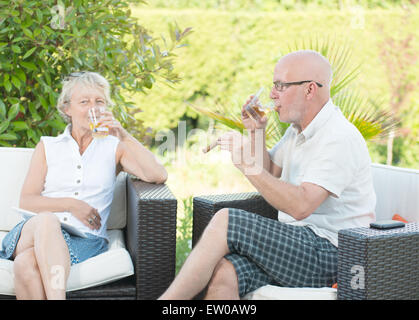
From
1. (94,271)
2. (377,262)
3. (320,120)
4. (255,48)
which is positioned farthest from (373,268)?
(255,48)

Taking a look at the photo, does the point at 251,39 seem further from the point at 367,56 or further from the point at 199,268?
the point at 199,268

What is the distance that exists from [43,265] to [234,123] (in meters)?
1.81

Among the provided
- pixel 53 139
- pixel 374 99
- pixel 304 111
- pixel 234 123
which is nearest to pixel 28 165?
pixel 53 139

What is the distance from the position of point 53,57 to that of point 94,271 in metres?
1.60

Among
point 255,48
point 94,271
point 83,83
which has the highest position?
point 255,48

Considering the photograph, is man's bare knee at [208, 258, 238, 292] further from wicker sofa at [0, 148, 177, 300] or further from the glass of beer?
the glass of beer

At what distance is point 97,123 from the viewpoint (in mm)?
2721

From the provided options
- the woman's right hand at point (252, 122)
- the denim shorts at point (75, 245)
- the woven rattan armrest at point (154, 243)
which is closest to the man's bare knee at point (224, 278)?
the woven rattan armrest at point (154, 243)

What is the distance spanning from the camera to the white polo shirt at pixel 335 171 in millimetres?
2383

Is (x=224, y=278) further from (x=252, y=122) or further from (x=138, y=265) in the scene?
(x=252, y=122)

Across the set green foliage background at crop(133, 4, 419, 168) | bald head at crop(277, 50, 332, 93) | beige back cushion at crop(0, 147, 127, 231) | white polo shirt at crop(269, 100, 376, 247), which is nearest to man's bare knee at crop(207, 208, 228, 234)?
white polo shirt at crop(269, 100, 376, 247)

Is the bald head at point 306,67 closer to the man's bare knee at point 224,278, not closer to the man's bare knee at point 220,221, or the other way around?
the man's bare knee at point 220,221

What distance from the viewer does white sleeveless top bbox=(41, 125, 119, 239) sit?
9.50 ft

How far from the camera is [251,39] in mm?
7195
